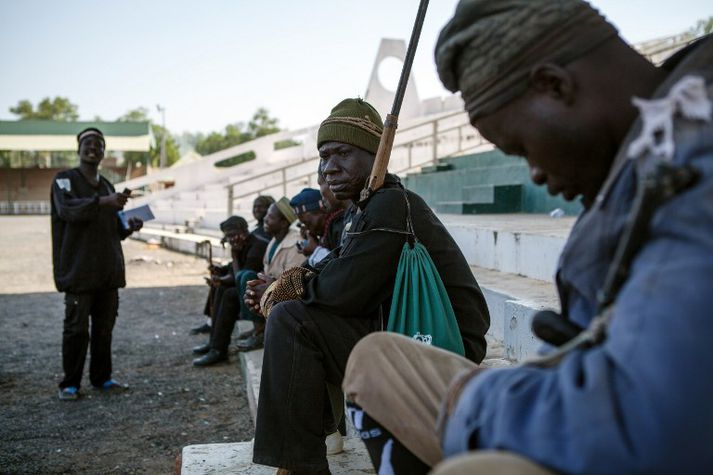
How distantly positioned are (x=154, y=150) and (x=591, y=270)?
47.5 m

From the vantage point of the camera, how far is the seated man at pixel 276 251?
17.4 feet

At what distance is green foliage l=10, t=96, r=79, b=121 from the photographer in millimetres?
58594

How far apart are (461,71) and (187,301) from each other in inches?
342

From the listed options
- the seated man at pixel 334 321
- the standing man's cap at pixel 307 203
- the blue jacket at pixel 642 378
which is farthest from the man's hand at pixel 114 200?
the blue jacket at pixel 642 378

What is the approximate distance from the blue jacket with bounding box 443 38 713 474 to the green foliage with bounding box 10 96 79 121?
64853 millimetres

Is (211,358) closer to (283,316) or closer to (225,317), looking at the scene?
(225,317)

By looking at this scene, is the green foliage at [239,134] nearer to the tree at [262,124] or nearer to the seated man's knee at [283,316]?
the tree at [262,124]

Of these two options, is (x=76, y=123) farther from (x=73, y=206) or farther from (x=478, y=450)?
(x=478, y=450)

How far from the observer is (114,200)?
4.97 m

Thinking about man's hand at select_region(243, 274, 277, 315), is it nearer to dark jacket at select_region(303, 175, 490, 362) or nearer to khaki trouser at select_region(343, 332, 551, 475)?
dark jacket at select_region(303, 175, 490, 362)

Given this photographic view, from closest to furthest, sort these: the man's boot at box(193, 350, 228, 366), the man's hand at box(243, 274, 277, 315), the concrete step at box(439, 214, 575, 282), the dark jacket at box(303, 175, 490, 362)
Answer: the dark jacket at box(303, 175, 490, 362) → the man's hand at box(243, 274, 277, 315) → the concrete step at box(439, 214, 575, 282) → the man's boot at box(193, 350, 228, 366)

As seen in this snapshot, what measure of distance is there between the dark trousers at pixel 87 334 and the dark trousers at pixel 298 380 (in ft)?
10.5

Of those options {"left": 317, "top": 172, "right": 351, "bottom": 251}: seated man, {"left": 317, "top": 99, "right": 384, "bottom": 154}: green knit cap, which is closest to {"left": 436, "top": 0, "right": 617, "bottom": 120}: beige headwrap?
{"left": 317, "top": 99, "right": 384, "bottom": 154}: green knit cap

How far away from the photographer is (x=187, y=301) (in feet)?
31.3
